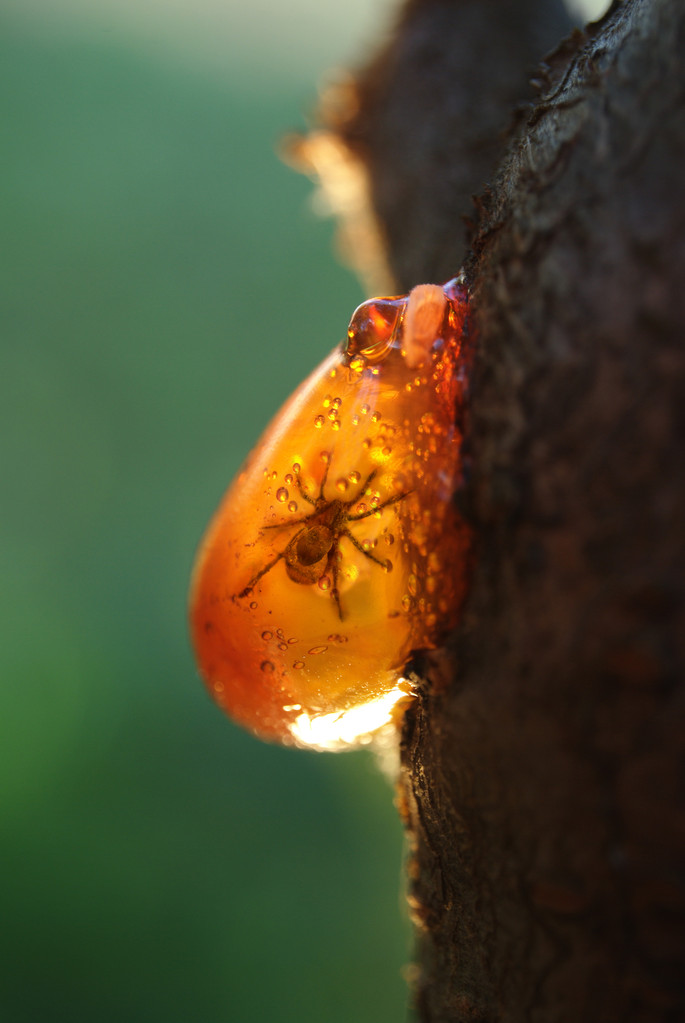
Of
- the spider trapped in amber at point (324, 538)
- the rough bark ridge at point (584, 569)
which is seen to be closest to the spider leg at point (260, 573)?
the spider trapped in amber at point (324, 538)

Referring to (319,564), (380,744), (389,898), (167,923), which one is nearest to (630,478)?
(319,564)

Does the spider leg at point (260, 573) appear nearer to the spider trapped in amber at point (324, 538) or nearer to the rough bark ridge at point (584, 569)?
the spider trapped in amber at point (324, 538)

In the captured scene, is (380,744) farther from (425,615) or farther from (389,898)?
(389,898)

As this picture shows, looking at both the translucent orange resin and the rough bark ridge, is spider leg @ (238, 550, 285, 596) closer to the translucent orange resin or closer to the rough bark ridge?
the translucent orange resin

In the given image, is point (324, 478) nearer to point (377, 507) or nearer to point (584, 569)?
point (377, 507)

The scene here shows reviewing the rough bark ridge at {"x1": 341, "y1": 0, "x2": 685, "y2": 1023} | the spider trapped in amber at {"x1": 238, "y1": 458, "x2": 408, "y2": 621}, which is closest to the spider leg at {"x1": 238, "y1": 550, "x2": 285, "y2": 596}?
the spider trapped in amber at {"x1": 238, "y1": 458, "x2": 408, "y2": 621}

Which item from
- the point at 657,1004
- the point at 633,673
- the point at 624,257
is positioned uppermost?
the point at 624,257
